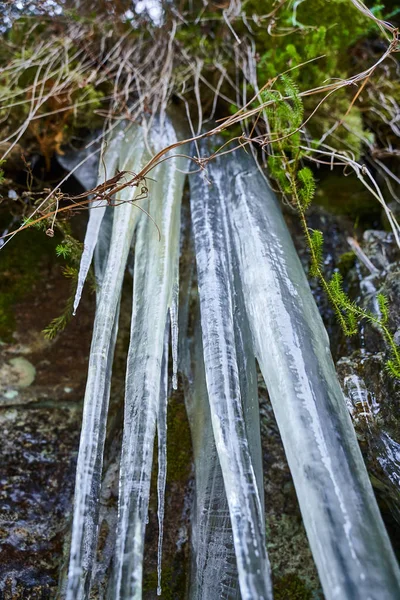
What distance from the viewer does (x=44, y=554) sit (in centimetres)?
156

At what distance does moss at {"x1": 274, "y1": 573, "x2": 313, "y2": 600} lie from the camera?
5.04 feet

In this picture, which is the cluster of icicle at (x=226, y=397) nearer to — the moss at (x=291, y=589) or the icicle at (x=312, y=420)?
the icicle at (x=312, y=420)

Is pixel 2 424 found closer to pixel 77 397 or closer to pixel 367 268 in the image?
pixel 77 397

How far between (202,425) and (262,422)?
0.95 ft

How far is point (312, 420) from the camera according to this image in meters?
1.18

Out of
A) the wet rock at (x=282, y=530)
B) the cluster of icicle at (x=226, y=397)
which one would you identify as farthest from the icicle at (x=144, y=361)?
the wet rock at (x=282, y=530)

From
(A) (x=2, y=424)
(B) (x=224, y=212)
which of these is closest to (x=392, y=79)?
(B) (x=224, y=212)

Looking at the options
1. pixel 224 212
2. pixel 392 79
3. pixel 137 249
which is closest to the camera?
pixel 137 249

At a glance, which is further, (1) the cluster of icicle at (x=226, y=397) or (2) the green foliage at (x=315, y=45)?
(2) the green foliage at (x=315, y=45)

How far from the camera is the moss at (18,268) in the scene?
6.84ft

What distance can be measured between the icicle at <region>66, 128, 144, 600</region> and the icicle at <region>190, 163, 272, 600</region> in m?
0.27

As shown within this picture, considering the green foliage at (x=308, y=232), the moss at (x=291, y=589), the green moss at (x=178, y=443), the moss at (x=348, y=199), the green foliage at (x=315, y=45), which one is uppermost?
the green foliage at (x=315, y=45)

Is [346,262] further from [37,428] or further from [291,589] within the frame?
[37,428]

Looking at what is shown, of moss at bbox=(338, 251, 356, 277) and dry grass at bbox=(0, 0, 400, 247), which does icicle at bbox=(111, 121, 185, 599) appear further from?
moss at bbox=(338, 251, 356, 277)
